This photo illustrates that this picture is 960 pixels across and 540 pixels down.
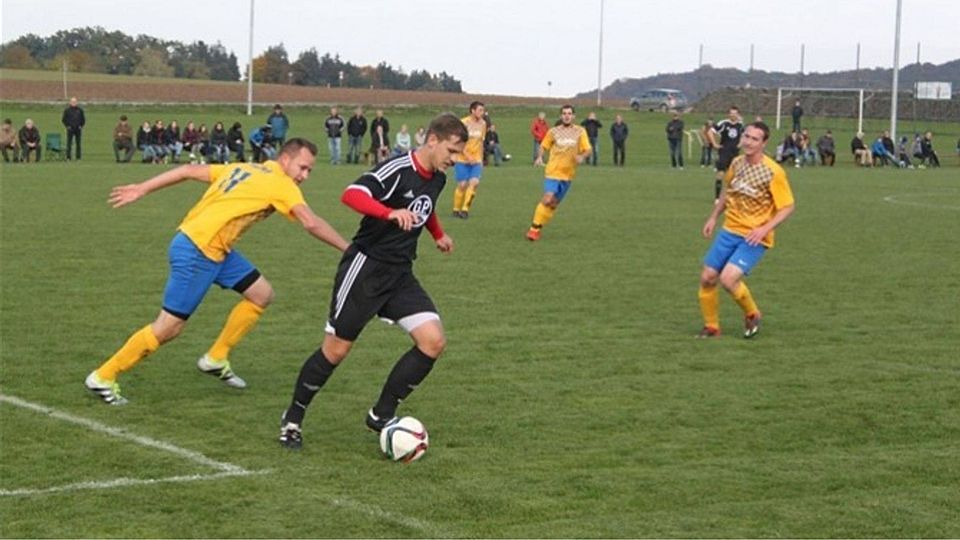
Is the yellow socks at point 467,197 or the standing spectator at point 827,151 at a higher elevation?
the standing spectator at point 827,151

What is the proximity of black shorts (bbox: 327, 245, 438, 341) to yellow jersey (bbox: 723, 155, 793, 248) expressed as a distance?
557cm

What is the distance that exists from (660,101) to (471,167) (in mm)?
64579

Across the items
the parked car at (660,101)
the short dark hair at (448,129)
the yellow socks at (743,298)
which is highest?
the parked car at (660,101)

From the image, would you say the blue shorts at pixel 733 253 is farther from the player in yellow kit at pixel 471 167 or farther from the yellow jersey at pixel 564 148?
the player in yellow kit at pixel 471 167

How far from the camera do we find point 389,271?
907 centimetres

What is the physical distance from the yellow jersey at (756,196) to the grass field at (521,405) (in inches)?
41.2

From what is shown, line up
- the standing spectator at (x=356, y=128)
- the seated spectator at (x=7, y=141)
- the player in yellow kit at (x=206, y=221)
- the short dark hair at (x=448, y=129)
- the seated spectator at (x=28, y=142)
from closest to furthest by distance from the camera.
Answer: the short dark hair at (x=448, y=129) < the player in yellow kit at (x=206, y=221) < the seated spectator at (x=7, y=141) < the seated spectator at (x=28, y=142) < the standing spectator at (x=356, y=128)

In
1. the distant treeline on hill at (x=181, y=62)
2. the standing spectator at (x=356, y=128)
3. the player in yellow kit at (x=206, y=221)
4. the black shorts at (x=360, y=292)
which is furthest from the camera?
the distant treeline on hill at (x=181, y=62)

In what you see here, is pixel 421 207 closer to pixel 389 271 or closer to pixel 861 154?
pixel 389 271

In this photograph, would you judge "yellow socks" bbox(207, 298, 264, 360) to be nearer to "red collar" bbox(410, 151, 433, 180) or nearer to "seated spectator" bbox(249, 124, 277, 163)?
"red collar" bbox(410, 151, 433, 180)

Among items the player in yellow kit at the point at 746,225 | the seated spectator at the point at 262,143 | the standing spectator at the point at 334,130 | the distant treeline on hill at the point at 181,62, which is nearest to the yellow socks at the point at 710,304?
the player in yellow kit at the point at 746,225

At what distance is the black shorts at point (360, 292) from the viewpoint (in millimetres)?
9023

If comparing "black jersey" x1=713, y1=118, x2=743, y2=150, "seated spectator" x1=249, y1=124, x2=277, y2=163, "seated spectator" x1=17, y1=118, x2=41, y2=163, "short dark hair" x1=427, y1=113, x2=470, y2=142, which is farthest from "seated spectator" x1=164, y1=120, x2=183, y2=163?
"short dark hair" x1=427, y1=113, x2=470, y2=142

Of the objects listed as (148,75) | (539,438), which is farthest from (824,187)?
(148,75)
